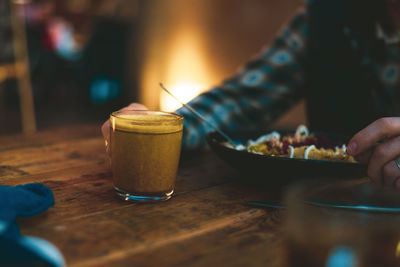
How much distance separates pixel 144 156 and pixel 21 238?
254 mm

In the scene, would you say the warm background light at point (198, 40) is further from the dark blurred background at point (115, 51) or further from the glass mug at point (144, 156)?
the glass mug at point (144, 156)

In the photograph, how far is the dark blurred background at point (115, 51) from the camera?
3.87 meters

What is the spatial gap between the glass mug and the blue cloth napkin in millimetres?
136

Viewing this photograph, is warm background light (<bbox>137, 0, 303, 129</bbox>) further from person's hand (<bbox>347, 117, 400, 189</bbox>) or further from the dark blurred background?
person's hand (<bbox>347, 117, 400, 189</bbox>)

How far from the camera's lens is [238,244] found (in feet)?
1.86

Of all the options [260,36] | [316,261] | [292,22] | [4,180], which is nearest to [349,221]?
[316,261]

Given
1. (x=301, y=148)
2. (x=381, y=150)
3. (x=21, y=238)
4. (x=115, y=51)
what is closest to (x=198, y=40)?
(x=115, y=51)

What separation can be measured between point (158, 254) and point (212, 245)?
0.08 meters

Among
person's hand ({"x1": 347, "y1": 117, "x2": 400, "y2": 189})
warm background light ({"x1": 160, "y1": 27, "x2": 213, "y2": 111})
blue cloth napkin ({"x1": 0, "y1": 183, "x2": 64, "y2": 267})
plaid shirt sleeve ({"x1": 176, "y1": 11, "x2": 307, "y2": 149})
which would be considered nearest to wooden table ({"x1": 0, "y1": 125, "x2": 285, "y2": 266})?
blue cloth napkin ({"x1": 0, "y1": 183, "x2": 64, "y2": 267})

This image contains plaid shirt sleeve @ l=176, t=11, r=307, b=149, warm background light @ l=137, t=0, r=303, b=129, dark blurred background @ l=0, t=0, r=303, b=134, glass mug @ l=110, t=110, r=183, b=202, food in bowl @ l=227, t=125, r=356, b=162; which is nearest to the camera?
glass mug @ l=110, t=110, r=183, b=202

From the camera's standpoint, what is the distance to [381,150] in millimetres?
759

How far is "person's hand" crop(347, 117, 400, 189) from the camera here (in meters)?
0.75

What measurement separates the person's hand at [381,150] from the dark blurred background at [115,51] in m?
2.60

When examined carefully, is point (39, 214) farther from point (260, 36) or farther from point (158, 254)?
point (260, 36)
